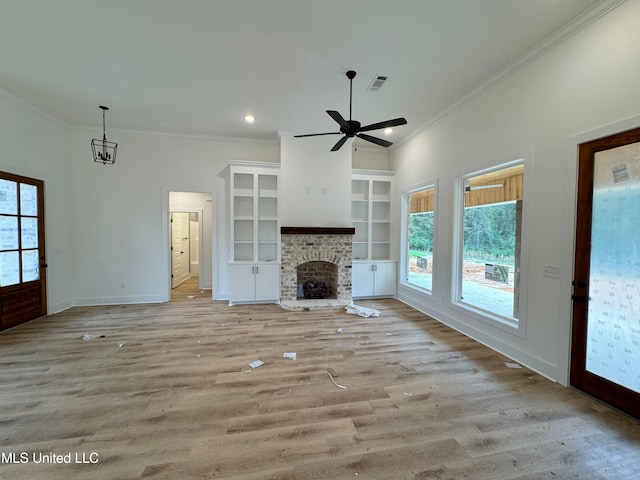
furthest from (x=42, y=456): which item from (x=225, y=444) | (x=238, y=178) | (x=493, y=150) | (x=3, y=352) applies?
(x=493, y=150)

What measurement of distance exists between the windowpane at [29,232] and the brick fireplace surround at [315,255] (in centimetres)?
420

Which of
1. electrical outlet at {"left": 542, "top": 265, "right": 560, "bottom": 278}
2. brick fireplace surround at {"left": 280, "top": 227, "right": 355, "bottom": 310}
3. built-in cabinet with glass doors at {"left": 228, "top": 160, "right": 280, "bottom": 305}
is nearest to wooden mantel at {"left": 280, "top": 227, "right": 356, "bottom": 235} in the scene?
brick fireplace surround at {"left": 280, "top": 227, "right": 355, "bottom": 310}

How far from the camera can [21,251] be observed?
4219 mm

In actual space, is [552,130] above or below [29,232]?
above

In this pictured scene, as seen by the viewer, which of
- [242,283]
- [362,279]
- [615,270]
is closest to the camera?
[615,270]

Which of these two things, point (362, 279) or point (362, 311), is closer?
point (362, 311)

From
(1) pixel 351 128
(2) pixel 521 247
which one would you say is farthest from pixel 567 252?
(1) pixel 351 128

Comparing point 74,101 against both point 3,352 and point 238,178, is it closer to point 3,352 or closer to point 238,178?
point 238,178

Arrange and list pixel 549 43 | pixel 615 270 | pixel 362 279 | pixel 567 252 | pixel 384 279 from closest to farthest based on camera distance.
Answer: pixel 615 270 → pixel 567 252 → pixel 549 43 → pixel 362 279 → pixel 384 279

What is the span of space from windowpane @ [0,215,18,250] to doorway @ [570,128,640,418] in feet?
24.5

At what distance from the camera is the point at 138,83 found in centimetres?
361

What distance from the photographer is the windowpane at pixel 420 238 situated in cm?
504

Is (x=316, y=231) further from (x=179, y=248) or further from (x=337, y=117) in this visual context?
(x=179, y=248)

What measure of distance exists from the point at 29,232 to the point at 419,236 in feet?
23.1
